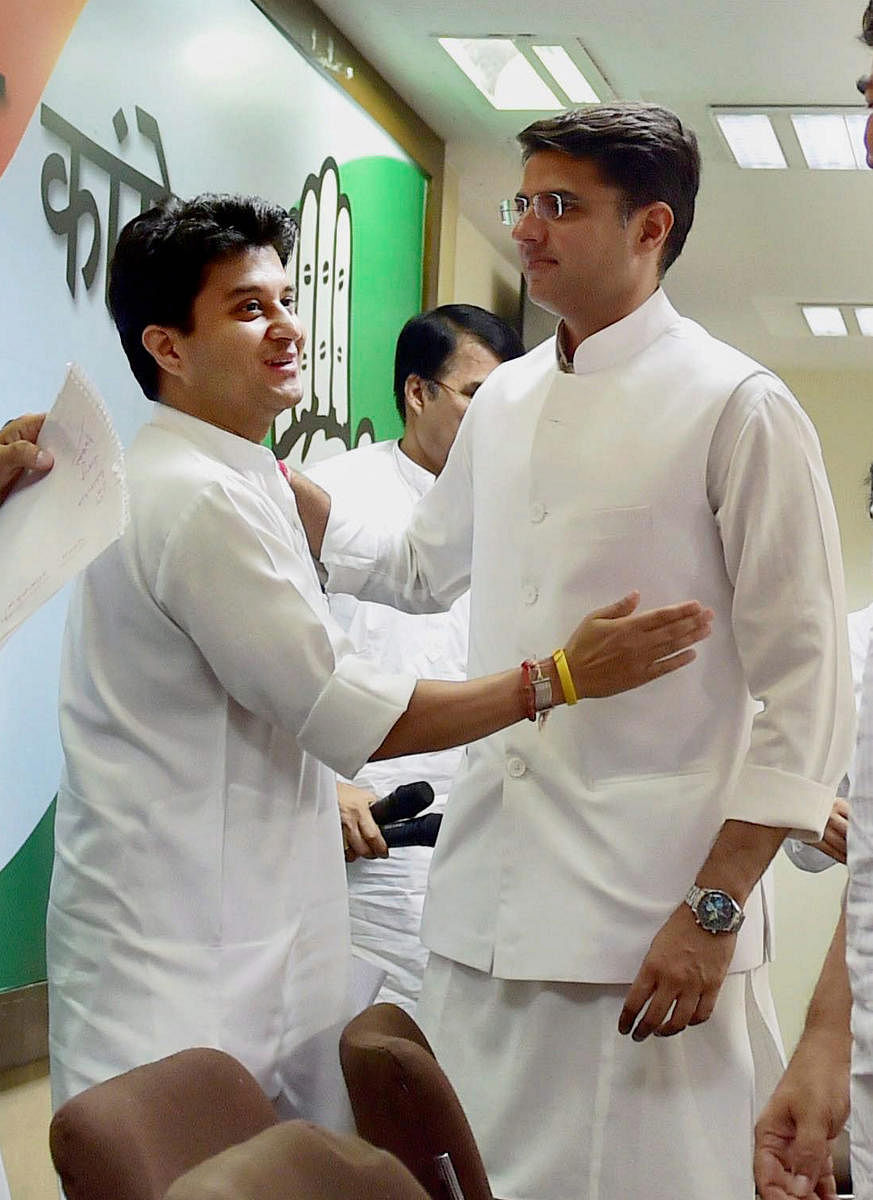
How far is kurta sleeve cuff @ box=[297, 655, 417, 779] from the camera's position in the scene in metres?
1.72

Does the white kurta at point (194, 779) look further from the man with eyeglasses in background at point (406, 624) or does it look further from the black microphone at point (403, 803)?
the man with eyeglasses in background at point (406, 624)

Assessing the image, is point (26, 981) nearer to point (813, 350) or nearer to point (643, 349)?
point (643, 349)

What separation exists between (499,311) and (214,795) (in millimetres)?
4983

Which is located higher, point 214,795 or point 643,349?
point 643,349

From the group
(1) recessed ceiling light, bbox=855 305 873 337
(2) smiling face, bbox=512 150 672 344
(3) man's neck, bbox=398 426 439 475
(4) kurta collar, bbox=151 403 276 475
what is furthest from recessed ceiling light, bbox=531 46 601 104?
(4) kurta collar, bbox=151 403 276 475

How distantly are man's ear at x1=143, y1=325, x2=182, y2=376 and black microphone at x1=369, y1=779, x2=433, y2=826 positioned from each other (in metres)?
1.04

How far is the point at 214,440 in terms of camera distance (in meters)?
1.88

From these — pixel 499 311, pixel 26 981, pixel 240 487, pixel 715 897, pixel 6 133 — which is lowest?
pixel 26 981

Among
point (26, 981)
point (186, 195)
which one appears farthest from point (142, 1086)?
point (186, 195)

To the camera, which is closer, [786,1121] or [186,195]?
[786,1121]

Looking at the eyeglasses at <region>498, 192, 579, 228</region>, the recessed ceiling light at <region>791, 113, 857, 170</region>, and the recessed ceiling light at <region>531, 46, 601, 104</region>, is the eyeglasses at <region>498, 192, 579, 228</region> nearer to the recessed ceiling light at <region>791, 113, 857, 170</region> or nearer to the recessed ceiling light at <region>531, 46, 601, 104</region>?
the recessed ceiling light at <region>531, 46, 601, 104</region>

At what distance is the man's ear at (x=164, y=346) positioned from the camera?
196 cm

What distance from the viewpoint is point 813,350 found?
26.1ft

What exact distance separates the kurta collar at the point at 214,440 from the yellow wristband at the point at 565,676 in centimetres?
43
